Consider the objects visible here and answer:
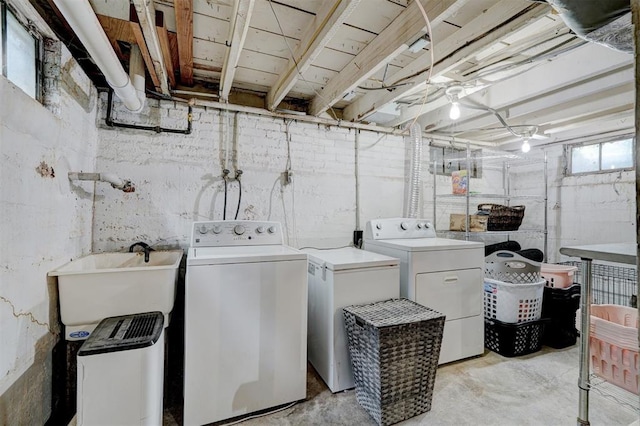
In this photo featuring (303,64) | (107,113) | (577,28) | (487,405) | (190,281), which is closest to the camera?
(577,28)

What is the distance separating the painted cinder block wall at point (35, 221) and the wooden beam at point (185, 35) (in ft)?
2.00

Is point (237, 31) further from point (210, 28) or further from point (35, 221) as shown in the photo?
point (35, 221)

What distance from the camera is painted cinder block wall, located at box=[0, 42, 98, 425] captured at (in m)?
1.16

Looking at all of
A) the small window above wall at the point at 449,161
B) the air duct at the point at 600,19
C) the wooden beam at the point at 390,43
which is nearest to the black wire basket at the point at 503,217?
the small window above wall at the point at 449,161

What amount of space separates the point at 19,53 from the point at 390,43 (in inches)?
73.5

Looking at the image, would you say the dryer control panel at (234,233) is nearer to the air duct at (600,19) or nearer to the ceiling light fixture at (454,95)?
the ceiling light fixture at (454,95)

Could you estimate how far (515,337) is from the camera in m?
2.24

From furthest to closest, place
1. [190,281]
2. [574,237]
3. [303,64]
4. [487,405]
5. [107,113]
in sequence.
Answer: [574,237], [107,113], [303,64], [487,405], [190,281]

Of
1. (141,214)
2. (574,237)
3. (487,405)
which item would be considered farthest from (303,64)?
(574,237)

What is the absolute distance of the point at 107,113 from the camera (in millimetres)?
2113

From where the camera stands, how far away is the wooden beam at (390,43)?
1.39 meters

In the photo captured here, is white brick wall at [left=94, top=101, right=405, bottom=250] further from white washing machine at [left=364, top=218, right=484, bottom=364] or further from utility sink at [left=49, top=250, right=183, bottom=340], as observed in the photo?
white washing machine at [left=364, top=218, right=484, bottom=364]

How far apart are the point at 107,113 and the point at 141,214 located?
2.54ft

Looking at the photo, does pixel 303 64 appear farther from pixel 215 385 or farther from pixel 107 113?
pixel 215 385
